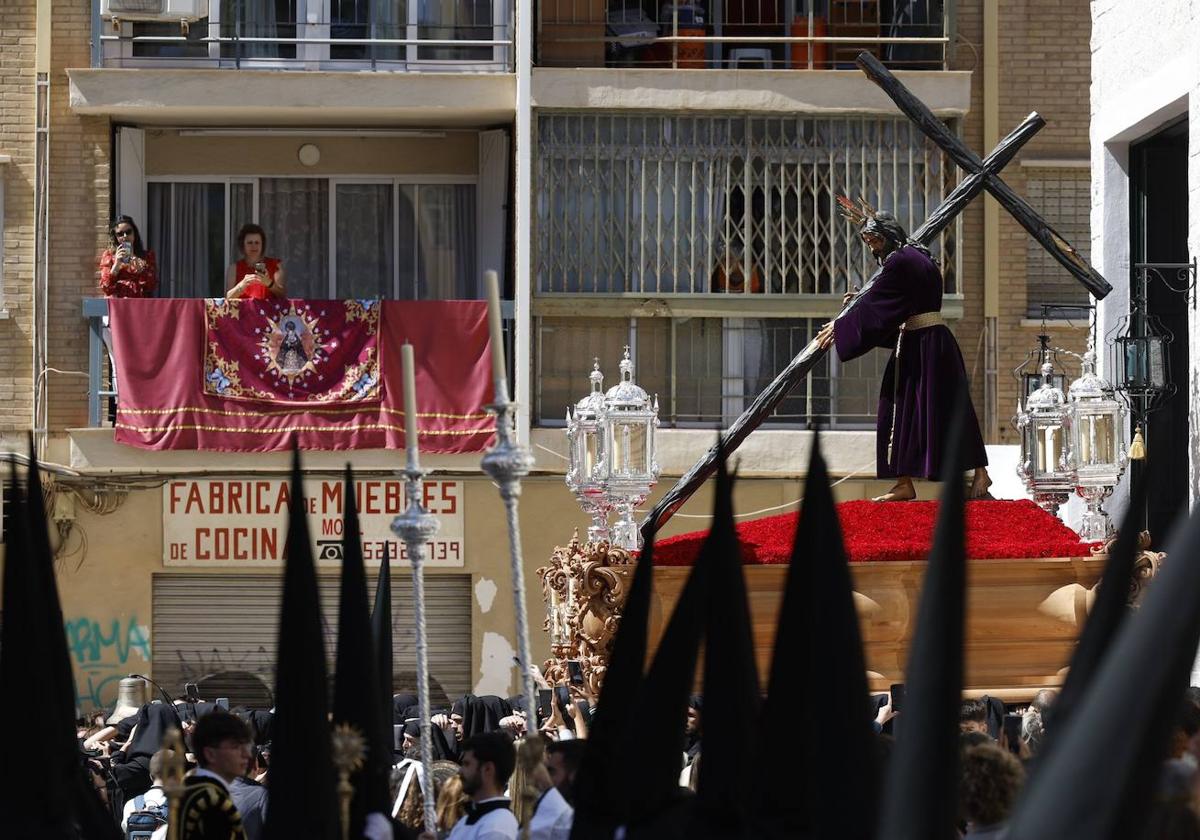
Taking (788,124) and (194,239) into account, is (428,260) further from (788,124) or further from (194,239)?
(788,124)

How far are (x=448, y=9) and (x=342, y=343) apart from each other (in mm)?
3189

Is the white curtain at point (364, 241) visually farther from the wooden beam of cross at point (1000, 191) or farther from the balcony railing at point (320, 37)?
the wooden beam of cross at point (1000, 191)

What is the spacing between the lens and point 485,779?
715cm

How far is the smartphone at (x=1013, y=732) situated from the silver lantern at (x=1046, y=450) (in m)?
3.33

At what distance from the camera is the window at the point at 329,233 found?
20.2 metres

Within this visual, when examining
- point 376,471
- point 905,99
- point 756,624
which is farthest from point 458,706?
point 376,471

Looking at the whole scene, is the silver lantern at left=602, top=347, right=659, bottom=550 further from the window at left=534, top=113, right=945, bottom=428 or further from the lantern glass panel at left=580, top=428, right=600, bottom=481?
the window at left=534, top=113, right=945, bottom=428

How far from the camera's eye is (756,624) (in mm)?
11555

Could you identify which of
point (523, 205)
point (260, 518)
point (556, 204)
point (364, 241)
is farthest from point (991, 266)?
point (260, 518)

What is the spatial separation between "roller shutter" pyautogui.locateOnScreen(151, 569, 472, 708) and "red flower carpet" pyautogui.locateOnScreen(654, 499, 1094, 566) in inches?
280

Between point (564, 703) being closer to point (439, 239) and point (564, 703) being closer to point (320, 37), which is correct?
point (439, 239)

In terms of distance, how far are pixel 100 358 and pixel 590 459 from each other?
772 centimetres

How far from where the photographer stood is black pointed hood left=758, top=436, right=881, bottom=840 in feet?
16.8

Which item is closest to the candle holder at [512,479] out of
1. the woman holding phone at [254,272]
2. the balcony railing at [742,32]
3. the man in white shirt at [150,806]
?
the man in white shirt at [150,806]
